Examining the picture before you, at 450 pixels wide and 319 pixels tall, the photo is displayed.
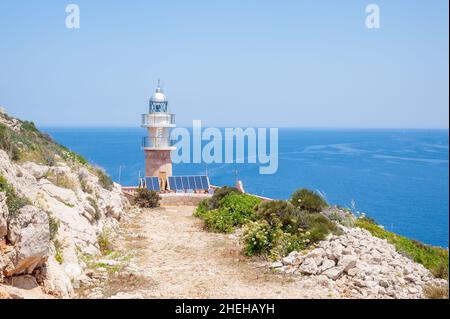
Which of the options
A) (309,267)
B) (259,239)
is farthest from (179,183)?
(309,267)

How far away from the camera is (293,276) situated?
27.0ft

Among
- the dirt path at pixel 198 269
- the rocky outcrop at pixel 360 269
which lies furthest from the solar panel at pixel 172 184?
the rocky outcrop at pixel 360 269

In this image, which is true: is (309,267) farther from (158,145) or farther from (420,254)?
(158,145)

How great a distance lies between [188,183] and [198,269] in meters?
11.0

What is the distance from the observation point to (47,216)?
7246 millimetres

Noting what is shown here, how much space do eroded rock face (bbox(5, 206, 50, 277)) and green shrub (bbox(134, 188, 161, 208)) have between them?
994 cm

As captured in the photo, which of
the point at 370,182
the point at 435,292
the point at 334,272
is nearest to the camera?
the point at 435,292

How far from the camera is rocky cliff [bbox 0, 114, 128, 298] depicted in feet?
21.7

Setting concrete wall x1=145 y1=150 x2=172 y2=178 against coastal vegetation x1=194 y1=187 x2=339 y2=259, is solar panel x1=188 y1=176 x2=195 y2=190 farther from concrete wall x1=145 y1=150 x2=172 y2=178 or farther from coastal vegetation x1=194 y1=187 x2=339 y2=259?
coastal vegetation x1=194 y1=187 x2=339 y2=259

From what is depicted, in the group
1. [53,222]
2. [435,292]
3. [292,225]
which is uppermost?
[53,222]

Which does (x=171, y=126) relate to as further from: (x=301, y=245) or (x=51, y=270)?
(x=51, y=270)

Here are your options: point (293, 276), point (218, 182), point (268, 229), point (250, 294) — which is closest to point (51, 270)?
point (250, 294)

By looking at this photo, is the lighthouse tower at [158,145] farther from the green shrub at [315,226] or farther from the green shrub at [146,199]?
the green shrub at [315,226]

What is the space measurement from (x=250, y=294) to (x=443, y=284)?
380 centimetres
